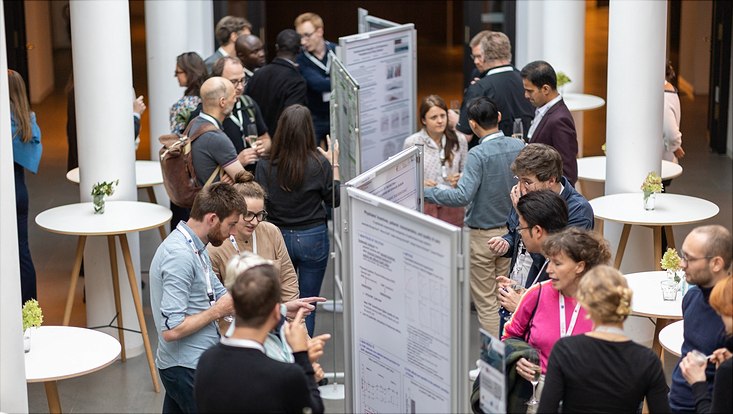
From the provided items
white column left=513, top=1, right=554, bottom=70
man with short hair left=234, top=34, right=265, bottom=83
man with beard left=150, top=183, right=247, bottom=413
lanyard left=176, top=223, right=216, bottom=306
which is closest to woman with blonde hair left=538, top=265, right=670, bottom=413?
man with beard left=150, top=183, right=247, bottom=413

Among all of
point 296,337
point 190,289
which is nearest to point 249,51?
point 190,289

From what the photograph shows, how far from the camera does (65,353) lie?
5320 mm

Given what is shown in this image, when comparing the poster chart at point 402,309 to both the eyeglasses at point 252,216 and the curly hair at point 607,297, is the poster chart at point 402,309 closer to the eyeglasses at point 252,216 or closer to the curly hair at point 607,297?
the curly hair at point 607,297

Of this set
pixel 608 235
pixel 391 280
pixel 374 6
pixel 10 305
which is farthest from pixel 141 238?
pixel 374 6

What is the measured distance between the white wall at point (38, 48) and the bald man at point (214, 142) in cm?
1069

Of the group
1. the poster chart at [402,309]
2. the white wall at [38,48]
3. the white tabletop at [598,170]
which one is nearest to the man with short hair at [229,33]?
the white tabletop at [598,170]

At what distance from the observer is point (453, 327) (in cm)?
396

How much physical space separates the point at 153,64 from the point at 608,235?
4447 mm

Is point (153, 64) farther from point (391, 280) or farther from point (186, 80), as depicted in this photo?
point (391, 280)

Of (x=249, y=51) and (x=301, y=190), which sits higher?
(x=249, y=51)

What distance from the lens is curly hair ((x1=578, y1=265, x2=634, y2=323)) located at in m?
3.75

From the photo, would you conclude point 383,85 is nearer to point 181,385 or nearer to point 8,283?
point 181,385

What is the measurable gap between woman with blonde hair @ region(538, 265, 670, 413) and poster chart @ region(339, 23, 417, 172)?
5.12m

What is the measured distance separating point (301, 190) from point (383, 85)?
9.11ft
